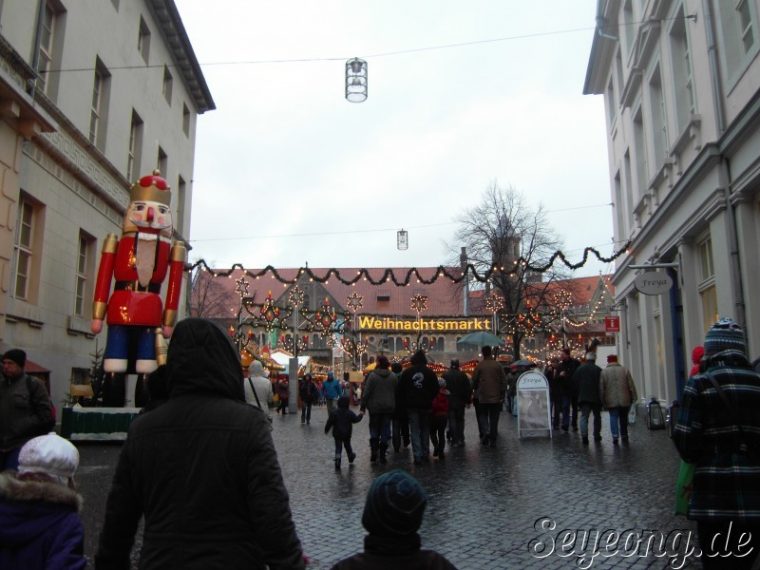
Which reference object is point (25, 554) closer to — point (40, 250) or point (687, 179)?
point (40, 250)

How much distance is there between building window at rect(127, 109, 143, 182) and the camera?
2028 cm

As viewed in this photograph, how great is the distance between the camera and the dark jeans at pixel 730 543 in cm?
372

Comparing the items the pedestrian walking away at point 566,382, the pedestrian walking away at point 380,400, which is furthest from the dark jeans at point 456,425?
the pedestrian walking away at point 566,382

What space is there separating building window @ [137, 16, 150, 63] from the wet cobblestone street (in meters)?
13.2

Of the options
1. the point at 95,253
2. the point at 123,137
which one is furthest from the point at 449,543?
the point at 123,137

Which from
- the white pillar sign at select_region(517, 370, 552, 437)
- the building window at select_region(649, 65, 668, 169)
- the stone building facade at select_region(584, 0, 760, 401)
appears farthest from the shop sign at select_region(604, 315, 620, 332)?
the white pillar sign at select_region(517, 370, 552, 437)

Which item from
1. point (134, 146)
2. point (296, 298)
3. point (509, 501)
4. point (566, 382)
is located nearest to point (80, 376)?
point (134, 146)

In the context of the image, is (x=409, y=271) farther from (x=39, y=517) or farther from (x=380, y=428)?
(x=39, y=517)

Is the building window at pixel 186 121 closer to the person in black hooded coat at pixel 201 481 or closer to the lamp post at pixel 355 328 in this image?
the person in black hooded coat at pixel 201 481

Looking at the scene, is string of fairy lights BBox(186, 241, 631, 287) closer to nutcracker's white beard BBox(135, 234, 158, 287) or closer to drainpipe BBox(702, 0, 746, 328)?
drainpipe BBox(702, 0, 746, 328)

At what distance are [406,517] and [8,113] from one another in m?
12.0

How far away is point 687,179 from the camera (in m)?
14.8

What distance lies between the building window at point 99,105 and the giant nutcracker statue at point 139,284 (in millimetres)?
4970

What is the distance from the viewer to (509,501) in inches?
306
